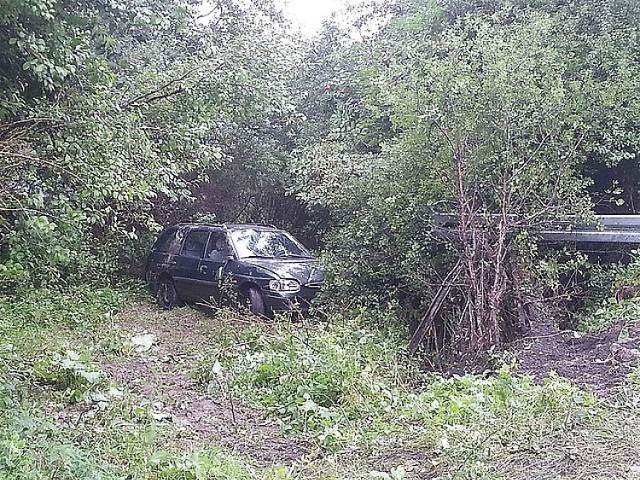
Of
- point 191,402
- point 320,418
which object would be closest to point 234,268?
point 191,402

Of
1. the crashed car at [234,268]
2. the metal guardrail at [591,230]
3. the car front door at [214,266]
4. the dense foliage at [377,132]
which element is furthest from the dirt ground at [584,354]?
the car front door at [214,266]

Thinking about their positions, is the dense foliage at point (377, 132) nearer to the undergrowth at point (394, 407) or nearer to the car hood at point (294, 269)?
the car hood at point (294, 269)

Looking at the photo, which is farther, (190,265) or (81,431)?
(190,265)

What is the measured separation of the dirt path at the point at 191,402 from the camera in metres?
5.11

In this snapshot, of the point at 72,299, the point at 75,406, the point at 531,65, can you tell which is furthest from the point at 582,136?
the point at 72,299

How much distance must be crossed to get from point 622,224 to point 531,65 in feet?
7.51

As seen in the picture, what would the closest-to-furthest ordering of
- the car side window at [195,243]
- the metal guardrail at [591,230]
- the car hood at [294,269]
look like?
the metal guardrail at [591,230]
the car hood at [294,269]
the car side window at [195,243]

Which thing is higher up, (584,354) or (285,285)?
(285,285)

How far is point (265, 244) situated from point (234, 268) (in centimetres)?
94

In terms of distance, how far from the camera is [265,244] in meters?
11.2

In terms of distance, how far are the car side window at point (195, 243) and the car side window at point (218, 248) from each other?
0.61ft

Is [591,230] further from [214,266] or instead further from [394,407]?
[214,266]

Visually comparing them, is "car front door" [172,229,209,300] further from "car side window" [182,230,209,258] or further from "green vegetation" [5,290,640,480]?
"green vegetation" [5,290,640,480]

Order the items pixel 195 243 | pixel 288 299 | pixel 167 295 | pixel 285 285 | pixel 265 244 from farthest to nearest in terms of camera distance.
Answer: pixel 167 295 → pixel 195 243 → pixel 265 244 → pixel 285 285 → pixel 288 299
